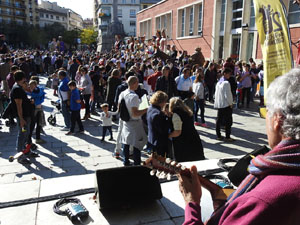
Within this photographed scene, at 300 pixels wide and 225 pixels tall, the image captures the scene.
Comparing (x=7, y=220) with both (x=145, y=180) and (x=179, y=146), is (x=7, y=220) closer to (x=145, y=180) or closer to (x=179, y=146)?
(x=145, y=180)

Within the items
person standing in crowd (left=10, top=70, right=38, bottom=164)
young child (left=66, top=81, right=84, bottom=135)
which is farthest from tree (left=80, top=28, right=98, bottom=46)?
person standing in crowd (left=10, top=70, right=38, bottom=164)

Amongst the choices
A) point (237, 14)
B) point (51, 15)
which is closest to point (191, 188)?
point (237, 14)

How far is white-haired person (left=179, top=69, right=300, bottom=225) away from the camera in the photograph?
111 cm

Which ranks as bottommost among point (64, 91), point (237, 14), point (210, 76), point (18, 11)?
point (64, 91)

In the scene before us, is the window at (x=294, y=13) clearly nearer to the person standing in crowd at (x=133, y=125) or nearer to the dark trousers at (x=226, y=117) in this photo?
the dark trousers at (x=226, y=117)

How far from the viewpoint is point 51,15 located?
323 feet

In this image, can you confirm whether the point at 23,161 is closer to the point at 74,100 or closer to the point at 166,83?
the point at 74,100

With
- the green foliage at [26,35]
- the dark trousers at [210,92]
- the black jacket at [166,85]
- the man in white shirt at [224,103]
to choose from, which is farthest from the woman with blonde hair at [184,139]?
the green foliage at [26,35]

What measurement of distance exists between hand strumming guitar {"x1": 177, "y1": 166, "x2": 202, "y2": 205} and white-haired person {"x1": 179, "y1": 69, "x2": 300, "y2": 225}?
32cm

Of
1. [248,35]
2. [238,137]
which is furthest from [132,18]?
[238,137]

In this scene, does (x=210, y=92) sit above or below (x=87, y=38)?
below

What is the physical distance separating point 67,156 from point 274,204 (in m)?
5.74

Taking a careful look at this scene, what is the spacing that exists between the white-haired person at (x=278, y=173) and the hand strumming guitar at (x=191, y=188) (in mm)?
320

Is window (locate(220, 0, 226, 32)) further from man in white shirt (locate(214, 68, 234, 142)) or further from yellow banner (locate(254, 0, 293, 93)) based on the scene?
yellow banner (locate(254, 0, 293, 93))
